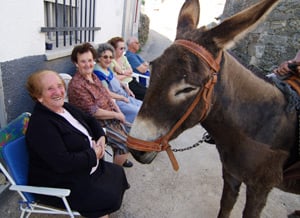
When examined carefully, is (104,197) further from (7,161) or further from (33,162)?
(7,161)

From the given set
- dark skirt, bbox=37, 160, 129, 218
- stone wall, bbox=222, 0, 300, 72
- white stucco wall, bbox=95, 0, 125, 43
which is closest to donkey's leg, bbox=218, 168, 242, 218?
dark skirt, bbox=37, 160, 129, 218

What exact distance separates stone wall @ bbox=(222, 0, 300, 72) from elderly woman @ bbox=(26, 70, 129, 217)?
4803mm

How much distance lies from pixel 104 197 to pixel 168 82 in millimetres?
1120

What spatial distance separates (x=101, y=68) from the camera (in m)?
3.04

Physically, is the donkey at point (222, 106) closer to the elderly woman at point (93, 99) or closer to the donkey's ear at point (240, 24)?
the donkey's ear at point (240, 24)

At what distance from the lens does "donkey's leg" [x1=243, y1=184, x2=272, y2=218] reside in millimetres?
1623

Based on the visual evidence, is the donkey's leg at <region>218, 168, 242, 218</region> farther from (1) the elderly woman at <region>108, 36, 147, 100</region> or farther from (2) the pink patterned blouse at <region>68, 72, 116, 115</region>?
(1) the elderly woman at <region>108, 36, 147, 100</region>

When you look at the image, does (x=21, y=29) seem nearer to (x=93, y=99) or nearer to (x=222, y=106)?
(x=93, y=99)

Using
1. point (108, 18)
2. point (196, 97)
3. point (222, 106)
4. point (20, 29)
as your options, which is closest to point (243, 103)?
point (222, 106)

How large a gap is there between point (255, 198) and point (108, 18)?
4616 millimetres

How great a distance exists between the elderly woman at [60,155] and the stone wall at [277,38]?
480 centimetres

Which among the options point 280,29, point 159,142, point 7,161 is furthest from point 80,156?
point 280,29

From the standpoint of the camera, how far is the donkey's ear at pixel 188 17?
140cm

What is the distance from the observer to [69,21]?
3.57 m
